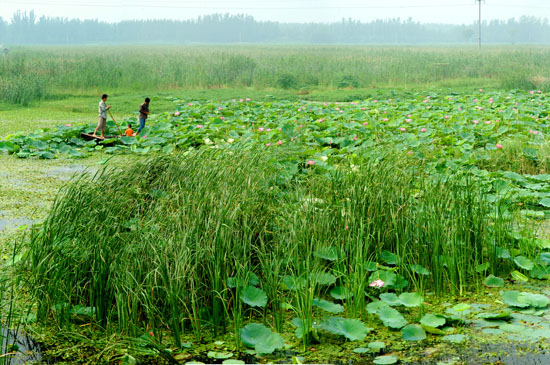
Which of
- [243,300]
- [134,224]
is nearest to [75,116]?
[134,224]

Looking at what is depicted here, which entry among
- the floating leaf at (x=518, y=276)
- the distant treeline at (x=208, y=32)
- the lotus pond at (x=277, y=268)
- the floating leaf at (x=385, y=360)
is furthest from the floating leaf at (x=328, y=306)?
the distant treeline at (x=208, y=32)

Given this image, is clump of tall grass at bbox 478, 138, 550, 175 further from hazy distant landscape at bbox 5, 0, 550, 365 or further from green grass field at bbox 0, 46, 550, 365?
green grass field at bbox 0, 46, 550, 365

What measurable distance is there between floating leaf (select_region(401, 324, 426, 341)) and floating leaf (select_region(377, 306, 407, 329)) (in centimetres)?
6

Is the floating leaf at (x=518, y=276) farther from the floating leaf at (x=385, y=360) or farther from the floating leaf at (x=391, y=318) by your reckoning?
the floating leaf at (x=385, y=360)

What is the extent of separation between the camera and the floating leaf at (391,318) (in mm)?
2890

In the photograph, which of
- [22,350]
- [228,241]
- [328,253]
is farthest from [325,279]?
[22,350]

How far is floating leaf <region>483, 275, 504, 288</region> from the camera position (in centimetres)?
346

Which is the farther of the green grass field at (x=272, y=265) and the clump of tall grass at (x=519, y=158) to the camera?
the clump of tall grass at (x=519, y=158)

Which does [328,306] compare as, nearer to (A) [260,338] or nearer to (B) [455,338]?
(A) [260,338]

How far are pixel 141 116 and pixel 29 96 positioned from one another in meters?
6.71

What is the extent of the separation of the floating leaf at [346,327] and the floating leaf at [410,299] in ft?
1.19

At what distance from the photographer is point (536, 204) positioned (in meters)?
5.21

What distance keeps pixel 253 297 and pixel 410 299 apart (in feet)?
2.83

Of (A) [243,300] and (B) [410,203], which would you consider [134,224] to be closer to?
(A) [243,300]
